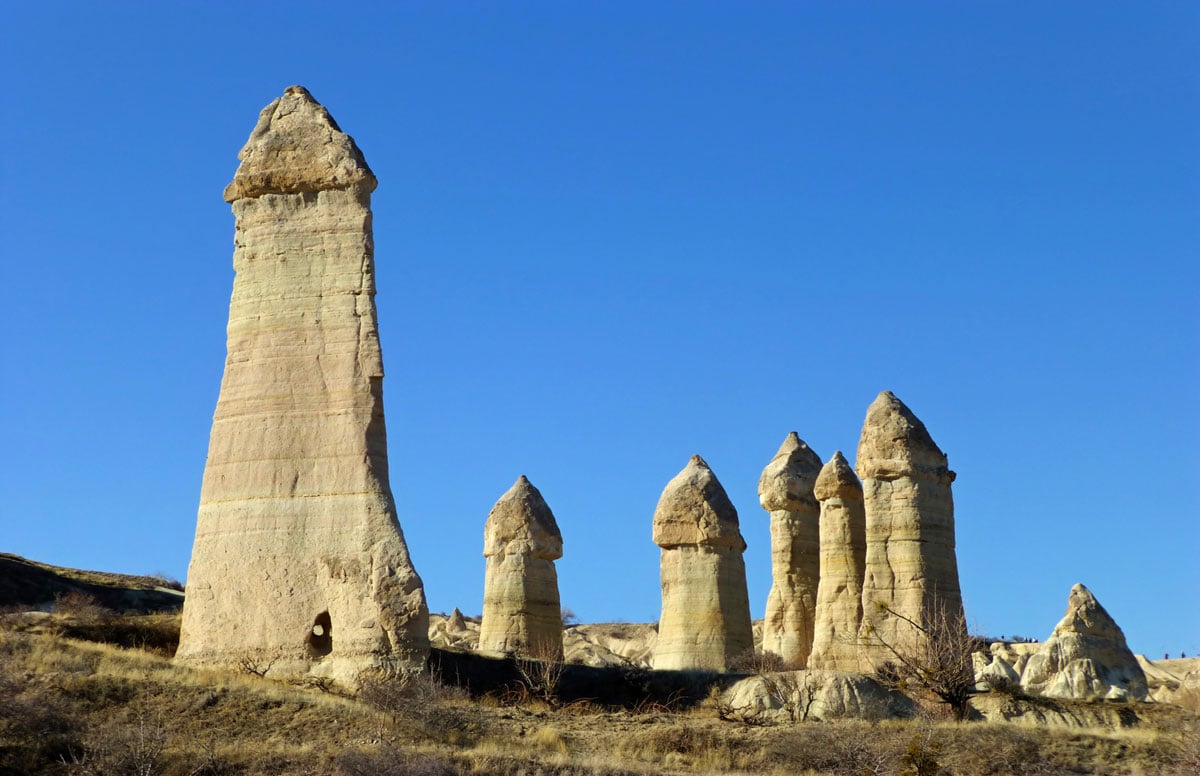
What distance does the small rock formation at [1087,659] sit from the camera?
33.2m

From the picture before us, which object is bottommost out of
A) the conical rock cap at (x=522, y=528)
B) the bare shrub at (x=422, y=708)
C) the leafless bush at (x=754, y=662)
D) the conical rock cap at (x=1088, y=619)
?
the bare shrub at (x=422, y=708)

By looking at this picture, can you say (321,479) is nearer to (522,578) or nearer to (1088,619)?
(522,578)

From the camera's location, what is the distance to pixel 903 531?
30641mm

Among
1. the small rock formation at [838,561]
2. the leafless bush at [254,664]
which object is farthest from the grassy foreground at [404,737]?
the small rock formation at [838,561]

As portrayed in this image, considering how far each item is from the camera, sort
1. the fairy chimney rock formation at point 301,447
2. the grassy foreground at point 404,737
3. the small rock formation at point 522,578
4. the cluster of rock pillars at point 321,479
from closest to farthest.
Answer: the grassy foreground at point 404,737
the fairy chimney rock formation at point 301,447
the cluster of rock pillars at point 321,479
the small rock formation at point 522,578

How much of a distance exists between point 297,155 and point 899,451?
12.1 meters

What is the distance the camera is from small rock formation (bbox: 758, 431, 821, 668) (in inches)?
1473

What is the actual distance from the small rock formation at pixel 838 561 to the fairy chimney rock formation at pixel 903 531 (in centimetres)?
250

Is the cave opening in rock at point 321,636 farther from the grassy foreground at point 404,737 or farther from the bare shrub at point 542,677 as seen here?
the bare shrub at point 542,677

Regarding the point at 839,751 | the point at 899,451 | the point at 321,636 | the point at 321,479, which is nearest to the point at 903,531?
the point at 899,451

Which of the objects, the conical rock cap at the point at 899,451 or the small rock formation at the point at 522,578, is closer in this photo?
the conical rock cap at the point at 899,451

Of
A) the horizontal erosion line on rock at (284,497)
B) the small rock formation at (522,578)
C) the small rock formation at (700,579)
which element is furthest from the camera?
the small rock formation at (700,579)

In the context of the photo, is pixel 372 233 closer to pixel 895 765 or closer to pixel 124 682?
pixel 124 682

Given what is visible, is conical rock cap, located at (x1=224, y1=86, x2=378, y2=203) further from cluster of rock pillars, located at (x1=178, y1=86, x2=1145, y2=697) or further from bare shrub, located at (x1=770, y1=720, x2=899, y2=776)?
bare shrub, located at (x1=770, y1=720, x2=899, y2=776)
